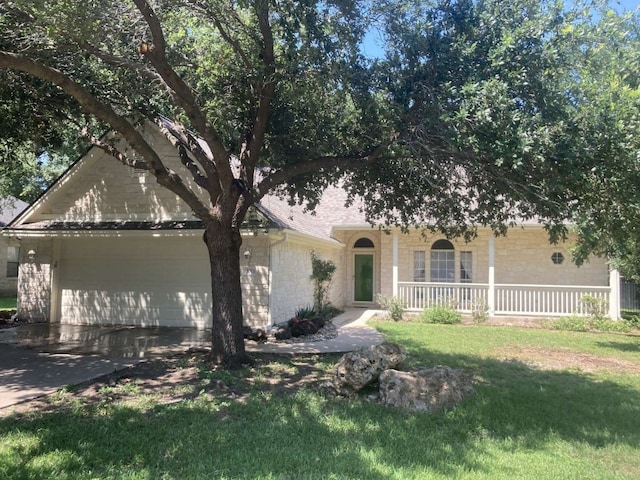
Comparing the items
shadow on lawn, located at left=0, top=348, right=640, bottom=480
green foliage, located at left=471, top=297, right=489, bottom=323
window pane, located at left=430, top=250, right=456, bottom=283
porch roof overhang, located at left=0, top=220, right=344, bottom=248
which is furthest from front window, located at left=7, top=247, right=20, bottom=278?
shadow on lawn, located at left=0, top=348, right=640, bottom=480

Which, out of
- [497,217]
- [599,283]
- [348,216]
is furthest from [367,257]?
[497,217]

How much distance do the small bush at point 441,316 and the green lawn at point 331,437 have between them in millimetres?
7753

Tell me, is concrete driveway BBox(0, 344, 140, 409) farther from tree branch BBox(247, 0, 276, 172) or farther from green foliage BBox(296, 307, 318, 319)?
green foliage BBox(296, 307, 318, 319)

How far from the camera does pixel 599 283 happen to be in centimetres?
1738

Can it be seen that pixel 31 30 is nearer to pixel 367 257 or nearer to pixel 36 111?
pixel 36 111

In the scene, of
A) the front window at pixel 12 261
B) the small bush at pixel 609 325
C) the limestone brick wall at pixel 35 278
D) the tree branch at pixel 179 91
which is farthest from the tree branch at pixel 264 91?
the front window at pixel 12 261

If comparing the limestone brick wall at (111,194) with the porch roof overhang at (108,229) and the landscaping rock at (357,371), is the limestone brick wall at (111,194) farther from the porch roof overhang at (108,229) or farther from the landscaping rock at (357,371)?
the landscaping rock at (357,371)

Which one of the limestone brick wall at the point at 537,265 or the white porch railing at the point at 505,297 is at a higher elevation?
the limestone brick wall at the point at 537,265

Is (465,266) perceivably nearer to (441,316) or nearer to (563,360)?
(441,316)

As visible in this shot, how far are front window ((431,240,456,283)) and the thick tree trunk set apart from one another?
1182 centimetres

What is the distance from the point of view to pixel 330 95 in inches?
323

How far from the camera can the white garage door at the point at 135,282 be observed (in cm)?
1345

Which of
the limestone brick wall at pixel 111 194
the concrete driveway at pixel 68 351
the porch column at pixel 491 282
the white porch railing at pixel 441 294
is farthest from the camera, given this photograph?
the white porch railing at pixel 441 294

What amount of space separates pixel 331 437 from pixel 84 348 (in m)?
6.97
